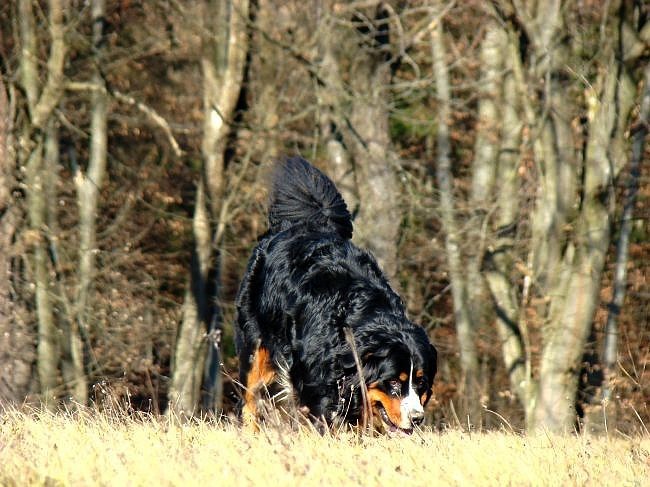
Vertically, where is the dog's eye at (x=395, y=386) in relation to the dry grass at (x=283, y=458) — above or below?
below

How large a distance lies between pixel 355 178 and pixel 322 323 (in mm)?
7681

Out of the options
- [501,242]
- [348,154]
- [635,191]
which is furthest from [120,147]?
[635,191]

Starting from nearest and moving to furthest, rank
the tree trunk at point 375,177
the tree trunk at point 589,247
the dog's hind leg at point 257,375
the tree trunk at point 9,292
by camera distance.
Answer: the dog's hind leg at point 257,375 → the tree trunk at point 589,247 → the tree trunk at point 375,177 → the tree trunk at point 9,292

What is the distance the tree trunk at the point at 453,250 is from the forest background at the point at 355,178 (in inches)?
1.8

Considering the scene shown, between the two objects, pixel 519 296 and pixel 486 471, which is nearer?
pixel 486 471

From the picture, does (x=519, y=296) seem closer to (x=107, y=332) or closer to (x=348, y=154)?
(x=348, y=154)

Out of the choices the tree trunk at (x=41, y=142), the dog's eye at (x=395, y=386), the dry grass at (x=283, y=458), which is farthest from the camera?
the tree trunk at (x=41, y=142)

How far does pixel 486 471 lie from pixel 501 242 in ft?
30.1

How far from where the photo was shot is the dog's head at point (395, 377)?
22.0ft

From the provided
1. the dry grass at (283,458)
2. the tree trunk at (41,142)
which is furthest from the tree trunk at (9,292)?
the dry grass at (283,458)

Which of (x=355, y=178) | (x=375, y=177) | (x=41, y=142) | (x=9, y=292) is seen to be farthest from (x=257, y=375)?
(x=41, y=142)

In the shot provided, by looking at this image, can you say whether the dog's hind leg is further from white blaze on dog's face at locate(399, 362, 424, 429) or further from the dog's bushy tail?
white blaze on dog's face at locate(399, 362, 424, 429)

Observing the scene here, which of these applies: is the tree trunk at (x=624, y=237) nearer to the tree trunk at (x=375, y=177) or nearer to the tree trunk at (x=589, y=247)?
the tree trunk at (x=589, y=247)

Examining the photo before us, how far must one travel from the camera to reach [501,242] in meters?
14.1
